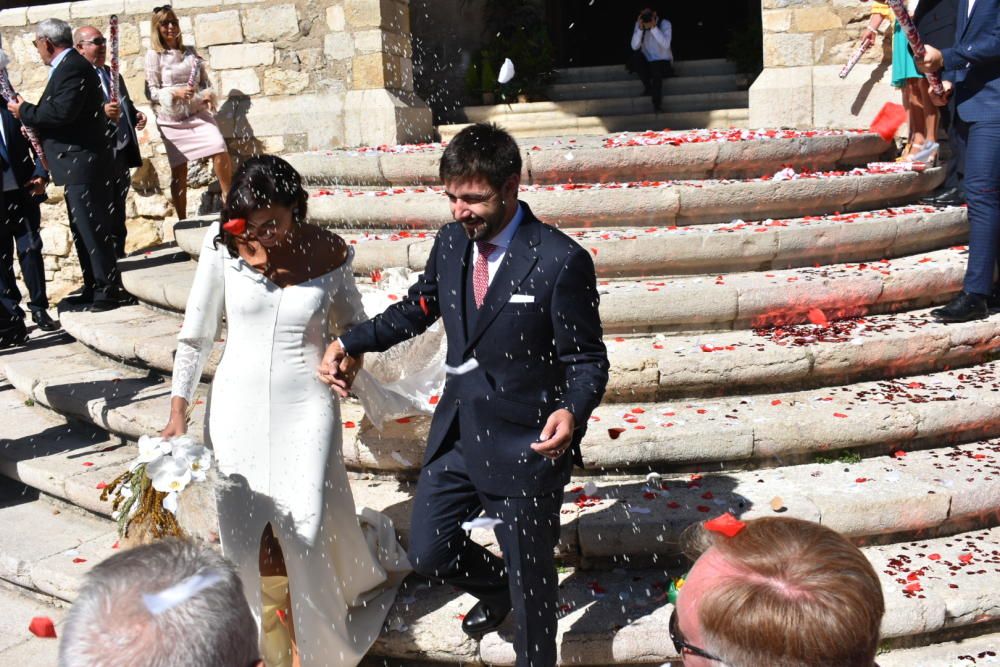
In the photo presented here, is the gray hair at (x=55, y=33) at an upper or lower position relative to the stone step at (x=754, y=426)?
upper

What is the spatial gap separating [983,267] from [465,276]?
3.64 metres

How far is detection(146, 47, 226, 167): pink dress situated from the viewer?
920cm

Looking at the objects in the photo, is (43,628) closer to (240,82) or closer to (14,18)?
(240,82)

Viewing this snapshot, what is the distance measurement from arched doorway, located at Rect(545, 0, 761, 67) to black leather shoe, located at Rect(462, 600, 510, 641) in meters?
11.8

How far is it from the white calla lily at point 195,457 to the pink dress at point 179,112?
6.55 m

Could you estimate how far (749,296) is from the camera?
220 inches

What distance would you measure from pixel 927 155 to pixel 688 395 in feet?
12.7

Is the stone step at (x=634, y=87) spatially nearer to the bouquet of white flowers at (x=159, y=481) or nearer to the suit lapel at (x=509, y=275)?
the suit lapel at (x=509, y=275)

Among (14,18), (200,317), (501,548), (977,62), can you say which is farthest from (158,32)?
(501,548)

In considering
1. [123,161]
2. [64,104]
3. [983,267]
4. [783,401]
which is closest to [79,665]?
[783,401]

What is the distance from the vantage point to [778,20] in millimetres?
9547

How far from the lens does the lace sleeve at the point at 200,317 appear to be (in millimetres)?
3605

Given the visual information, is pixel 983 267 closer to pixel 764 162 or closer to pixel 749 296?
pixel 749 296

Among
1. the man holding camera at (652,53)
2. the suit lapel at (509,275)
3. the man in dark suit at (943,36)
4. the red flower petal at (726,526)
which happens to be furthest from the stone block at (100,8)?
the red flower petal at (726,526)
